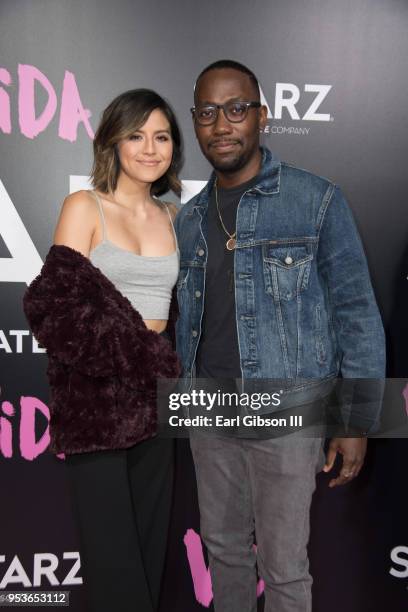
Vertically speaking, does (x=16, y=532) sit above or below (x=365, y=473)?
below

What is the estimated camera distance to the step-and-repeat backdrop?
2.06 m

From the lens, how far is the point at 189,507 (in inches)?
92.1

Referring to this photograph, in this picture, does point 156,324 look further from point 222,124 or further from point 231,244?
point 222,124

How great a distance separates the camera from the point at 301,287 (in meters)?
1.64

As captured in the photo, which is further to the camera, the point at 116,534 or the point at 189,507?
the point at 189,507

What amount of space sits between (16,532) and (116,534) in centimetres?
74

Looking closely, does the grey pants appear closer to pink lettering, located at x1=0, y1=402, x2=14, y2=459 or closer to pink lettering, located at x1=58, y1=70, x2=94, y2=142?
pink lettering, located at x1=0, y1=402, x2=14, y2=459

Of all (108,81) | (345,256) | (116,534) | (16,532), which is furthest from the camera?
(16,532)

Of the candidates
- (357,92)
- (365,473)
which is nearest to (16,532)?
(365,473)

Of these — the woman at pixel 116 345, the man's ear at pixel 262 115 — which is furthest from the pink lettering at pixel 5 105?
the man's ear at pixel 262 115

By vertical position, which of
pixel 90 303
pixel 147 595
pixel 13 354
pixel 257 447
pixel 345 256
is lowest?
pixel 147 595

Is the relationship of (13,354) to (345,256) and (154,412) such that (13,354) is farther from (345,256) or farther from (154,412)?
(345,256)

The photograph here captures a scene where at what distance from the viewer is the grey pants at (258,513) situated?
163 centimetres

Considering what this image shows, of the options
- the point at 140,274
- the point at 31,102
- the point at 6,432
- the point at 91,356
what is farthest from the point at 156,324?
the point at 31,102
